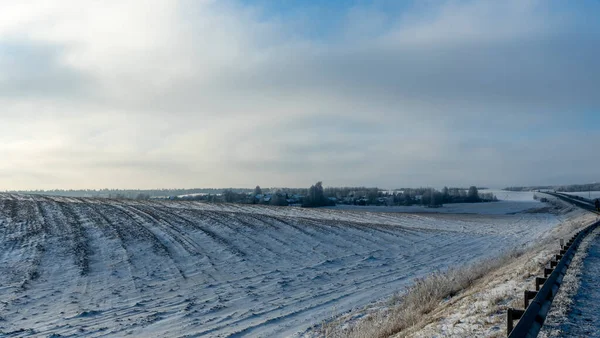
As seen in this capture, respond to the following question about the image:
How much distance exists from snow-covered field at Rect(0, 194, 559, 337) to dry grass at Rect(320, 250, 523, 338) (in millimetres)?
1387

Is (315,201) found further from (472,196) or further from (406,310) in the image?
(406,310)

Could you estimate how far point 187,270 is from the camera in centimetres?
1988

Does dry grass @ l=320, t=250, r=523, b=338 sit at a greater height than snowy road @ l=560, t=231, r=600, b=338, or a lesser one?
lesser

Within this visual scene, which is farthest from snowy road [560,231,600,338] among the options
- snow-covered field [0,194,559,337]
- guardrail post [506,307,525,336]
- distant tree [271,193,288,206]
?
distant tree [271,193,288,206]

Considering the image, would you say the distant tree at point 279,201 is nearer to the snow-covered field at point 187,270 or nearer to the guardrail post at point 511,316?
the snow-covered field at point 187,270

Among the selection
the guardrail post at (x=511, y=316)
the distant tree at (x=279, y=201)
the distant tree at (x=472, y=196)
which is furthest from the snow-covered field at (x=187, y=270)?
the distant tree at (x=472, y=196)

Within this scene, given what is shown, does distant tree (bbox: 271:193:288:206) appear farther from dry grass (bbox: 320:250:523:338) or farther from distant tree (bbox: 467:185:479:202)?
dry grass (bbox: 320:250:523:338)

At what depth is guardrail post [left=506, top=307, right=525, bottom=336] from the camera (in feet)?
20.1

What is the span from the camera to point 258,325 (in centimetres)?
1273

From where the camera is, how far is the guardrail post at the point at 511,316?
6.12 meters

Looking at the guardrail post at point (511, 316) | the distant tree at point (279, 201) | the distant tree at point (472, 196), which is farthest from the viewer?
the distant tree at point (472, 196)

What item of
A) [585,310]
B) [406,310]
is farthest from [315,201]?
[585,310]

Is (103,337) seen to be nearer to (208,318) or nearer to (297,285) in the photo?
(208,318)

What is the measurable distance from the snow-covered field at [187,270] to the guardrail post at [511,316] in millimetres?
6569
